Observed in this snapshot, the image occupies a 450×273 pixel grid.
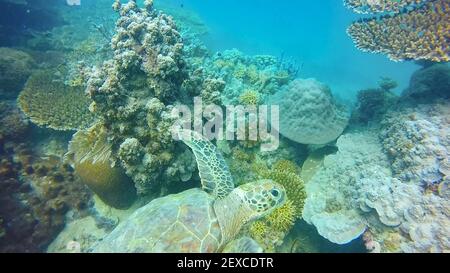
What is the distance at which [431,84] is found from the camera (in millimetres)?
5344

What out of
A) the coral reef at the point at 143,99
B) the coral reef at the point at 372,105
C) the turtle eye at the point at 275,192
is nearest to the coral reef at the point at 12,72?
the coral reef at the point at 143,99

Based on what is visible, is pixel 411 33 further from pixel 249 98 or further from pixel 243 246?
pixel 243 246

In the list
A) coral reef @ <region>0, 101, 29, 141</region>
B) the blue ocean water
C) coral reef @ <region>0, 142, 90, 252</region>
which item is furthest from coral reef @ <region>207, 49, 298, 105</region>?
the blue ocean water

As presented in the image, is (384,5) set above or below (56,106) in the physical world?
above

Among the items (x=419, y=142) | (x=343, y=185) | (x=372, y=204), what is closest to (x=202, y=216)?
(x=372, y=204)

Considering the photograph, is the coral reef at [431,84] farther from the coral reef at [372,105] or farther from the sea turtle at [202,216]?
the sea turtle at [202,216]

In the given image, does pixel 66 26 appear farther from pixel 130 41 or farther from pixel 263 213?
pixel 263 213

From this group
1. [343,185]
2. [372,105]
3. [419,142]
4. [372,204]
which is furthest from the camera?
[372,105]

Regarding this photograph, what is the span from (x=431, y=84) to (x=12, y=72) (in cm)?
997

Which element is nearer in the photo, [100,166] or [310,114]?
[100,166]

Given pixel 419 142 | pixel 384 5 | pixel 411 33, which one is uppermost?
pixel 384 5

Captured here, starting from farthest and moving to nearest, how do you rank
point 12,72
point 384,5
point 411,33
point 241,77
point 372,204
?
point 241,77 < point 12,72 < point 384,5 < point 411,33 < point 372,204

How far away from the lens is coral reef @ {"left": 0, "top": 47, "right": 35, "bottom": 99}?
7.29 m
